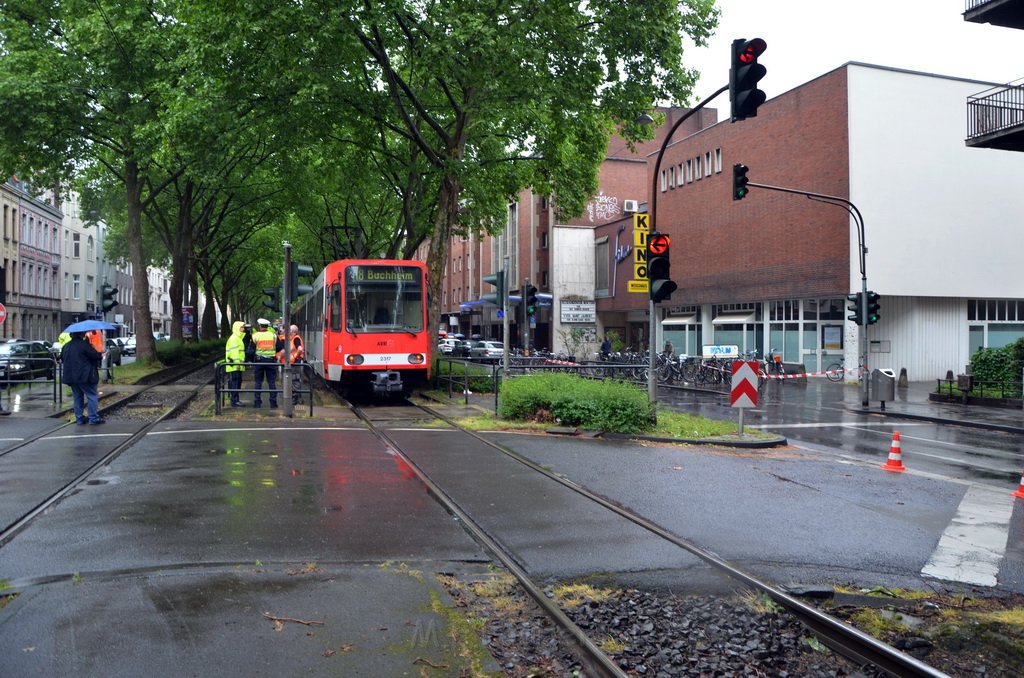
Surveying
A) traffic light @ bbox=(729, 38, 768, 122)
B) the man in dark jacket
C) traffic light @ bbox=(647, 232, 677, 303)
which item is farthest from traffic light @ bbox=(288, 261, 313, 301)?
traffic light @ bbox=(729, 38, 768, 122)

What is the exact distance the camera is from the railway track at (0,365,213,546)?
8.05 metres

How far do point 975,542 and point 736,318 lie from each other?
34.6 metres

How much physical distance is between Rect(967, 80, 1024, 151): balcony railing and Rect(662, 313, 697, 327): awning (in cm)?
2154

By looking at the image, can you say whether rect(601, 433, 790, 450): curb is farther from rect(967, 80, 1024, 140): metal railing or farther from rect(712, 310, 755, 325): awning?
rect(712, 310, 755, 325): awning

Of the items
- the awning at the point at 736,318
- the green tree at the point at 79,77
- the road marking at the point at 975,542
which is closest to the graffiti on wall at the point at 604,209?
the awning at the point at 736,318

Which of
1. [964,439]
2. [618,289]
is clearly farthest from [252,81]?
[618,289]

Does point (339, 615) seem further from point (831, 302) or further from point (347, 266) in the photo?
point (831, 302)

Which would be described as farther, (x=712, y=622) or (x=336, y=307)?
(x=336, y=307)

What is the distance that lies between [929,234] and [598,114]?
18792mm

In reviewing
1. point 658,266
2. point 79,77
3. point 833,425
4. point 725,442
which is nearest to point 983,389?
point 833,425

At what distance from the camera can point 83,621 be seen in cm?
488

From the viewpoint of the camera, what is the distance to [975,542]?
299 inches

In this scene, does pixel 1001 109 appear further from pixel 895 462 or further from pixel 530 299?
pixel 895 462

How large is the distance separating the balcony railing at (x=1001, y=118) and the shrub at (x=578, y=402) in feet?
46.1
